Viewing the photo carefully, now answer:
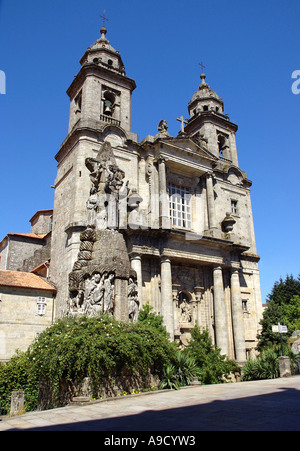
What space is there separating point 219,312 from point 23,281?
11.9 metres

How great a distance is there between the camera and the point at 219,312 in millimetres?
22266

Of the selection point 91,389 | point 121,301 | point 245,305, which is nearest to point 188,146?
point 245,305

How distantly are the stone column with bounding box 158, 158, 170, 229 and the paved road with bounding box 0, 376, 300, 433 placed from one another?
1341cm

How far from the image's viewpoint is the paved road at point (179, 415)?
5387mm

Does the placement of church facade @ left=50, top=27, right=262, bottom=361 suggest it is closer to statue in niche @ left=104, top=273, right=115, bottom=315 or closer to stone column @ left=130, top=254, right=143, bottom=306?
stone column @ left=130, top=254, right=143, bottom=306

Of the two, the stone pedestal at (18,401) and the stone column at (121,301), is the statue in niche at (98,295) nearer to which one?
the stone column at (121,301)

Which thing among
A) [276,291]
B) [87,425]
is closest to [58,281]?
[87,425]

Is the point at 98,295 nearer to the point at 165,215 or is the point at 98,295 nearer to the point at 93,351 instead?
the point at 93,351

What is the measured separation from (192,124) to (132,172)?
436 inches

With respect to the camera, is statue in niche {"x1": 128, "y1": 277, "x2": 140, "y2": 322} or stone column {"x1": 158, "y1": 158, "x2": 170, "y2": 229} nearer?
statue in niche {"x1": 128, "y1": 277, "x2": 140, "y2": 322}

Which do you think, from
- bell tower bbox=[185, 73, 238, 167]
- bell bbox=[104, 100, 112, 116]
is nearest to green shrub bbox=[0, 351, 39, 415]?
bell bbox=[104, 100, 112, 116]

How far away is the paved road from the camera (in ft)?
17.7

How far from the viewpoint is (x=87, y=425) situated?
5.86 m

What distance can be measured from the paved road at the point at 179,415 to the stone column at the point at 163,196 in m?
13.4
